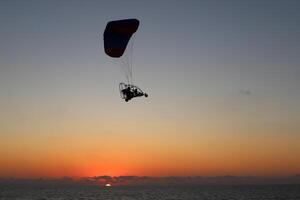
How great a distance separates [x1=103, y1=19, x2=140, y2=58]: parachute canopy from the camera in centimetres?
3384

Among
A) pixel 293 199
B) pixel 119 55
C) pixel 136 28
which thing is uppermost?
pixel 136 28

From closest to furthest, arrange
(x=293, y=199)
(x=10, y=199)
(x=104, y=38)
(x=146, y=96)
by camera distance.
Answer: (x=146, y=96)
(x=104, y=38)
(x=293, y=199)
(x=10, y=199)

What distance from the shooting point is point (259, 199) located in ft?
427

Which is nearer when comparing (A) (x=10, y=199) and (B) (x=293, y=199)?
(B) (x=293, y=199)

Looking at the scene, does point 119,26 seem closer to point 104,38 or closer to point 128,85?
point 104,38

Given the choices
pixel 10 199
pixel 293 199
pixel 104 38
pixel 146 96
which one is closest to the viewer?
pixel 146 96

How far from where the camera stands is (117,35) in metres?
34.5

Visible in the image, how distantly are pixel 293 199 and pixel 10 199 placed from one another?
92925 millimetres

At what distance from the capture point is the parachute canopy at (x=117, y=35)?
111 feet

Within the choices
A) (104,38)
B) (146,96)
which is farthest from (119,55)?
(146,96)

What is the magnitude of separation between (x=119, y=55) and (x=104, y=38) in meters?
2.07

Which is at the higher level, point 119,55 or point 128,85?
point 119,55

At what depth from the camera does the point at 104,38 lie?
34.8 meters

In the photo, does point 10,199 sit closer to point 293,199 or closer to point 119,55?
point 293,199
